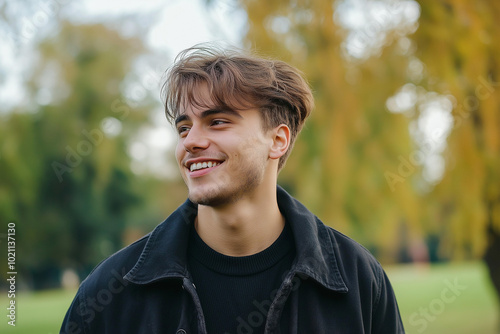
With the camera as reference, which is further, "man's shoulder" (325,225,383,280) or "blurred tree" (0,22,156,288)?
"blurred tree" (0,22,156,288)

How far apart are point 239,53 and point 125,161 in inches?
670

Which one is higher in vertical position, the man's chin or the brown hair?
the brown hair

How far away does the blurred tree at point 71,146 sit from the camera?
1119cm

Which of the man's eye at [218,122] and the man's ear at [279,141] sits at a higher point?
Answer: the man's eye at [218,122]

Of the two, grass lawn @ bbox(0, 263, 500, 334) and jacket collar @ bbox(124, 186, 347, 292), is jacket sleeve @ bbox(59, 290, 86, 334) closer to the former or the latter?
jacket collar @ bbox(124, 186, 347, 292)

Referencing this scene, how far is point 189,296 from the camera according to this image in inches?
92.6

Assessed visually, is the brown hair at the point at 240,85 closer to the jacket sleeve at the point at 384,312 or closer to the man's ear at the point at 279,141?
the man's ear at the point at 279,141

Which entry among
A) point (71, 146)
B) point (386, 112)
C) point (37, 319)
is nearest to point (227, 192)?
point (386, 112)

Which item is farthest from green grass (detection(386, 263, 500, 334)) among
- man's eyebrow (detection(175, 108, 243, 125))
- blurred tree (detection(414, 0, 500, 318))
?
man's eyebrow (detection(175, 108, 243, 125))

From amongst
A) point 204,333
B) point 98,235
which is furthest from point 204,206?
point 98,235

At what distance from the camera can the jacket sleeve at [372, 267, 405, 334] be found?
8.20 ft

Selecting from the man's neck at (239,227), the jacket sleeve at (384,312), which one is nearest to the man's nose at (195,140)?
the man's neck at (239,227)

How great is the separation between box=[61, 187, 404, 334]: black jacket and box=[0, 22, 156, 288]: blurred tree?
853 centimetres

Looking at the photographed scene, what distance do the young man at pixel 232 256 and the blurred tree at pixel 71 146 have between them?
335 inches
